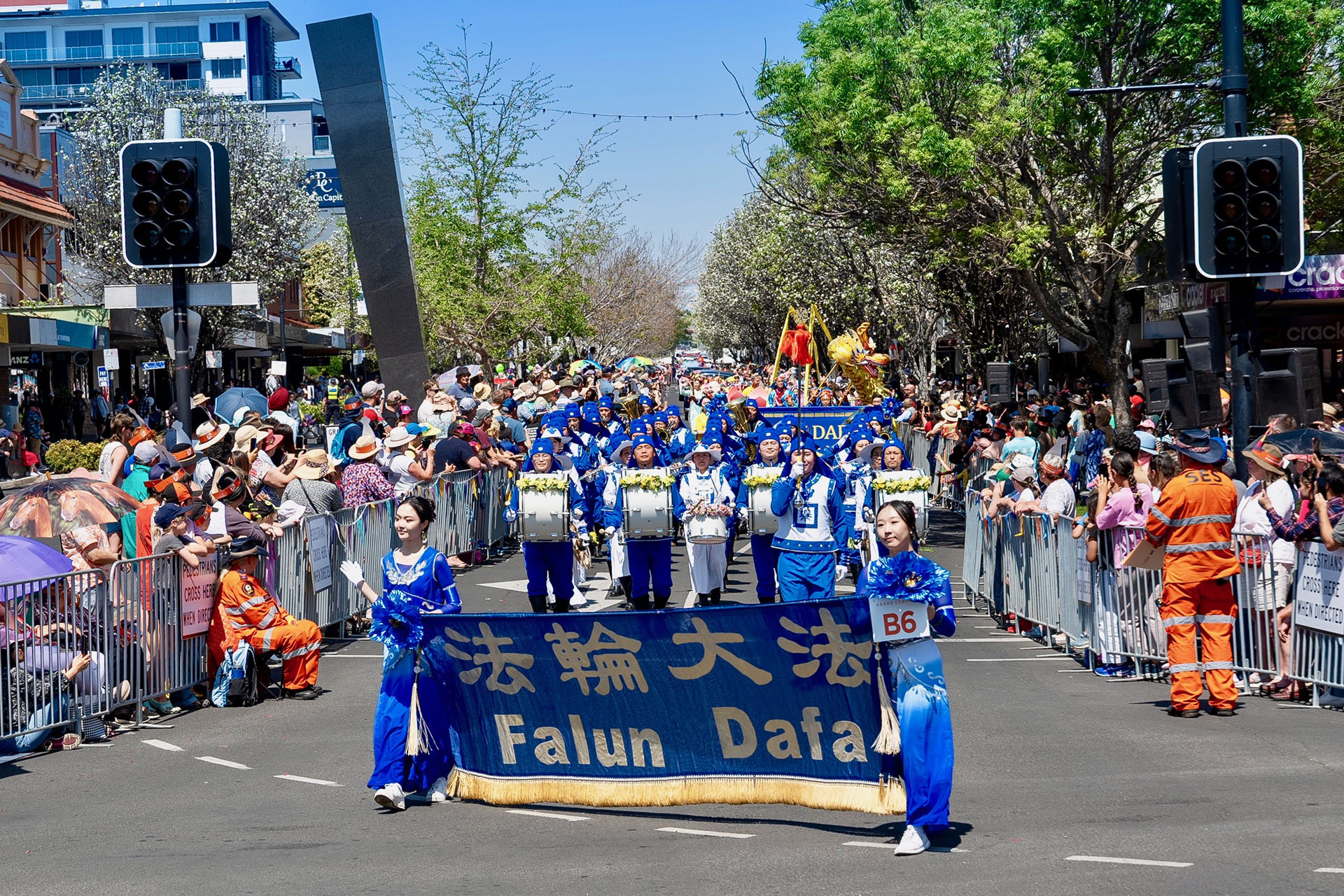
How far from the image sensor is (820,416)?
22.4 m

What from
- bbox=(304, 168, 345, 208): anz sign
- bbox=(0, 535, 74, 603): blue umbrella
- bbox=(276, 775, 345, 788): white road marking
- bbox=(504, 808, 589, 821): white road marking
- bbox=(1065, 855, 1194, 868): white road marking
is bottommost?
bbox=(504, 808, 589, 821): white road marking

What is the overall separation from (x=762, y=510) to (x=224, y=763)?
223 inches

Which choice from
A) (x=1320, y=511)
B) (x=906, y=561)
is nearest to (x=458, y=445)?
(x=1320, y=511)

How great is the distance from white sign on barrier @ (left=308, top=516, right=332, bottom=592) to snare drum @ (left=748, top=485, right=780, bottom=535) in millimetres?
3664

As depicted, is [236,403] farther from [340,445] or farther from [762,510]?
[762,510]

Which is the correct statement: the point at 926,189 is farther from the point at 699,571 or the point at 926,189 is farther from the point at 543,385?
the point at 699,571

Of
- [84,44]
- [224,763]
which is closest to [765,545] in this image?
[224,763]

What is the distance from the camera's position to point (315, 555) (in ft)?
41.9

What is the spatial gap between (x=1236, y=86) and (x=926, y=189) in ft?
32.9

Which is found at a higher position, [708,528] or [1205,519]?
A: [1205,519]

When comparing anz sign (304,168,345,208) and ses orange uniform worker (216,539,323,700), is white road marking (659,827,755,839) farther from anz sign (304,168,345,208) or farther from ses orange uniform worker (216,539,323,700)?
anz sign (304,168,345,208)

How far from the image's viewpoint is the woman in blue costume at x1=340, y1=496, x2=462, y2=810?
736 centimetres

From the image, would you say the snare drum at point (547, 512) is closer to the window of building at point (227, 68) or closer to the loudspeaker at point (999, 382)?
the loudspeaker at point (999, 382)

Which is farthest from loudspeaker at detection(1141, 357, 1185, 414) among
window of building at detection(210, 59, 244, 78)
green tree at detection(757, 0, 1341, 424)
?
window of building at detection(210, 59, 244, 78)
